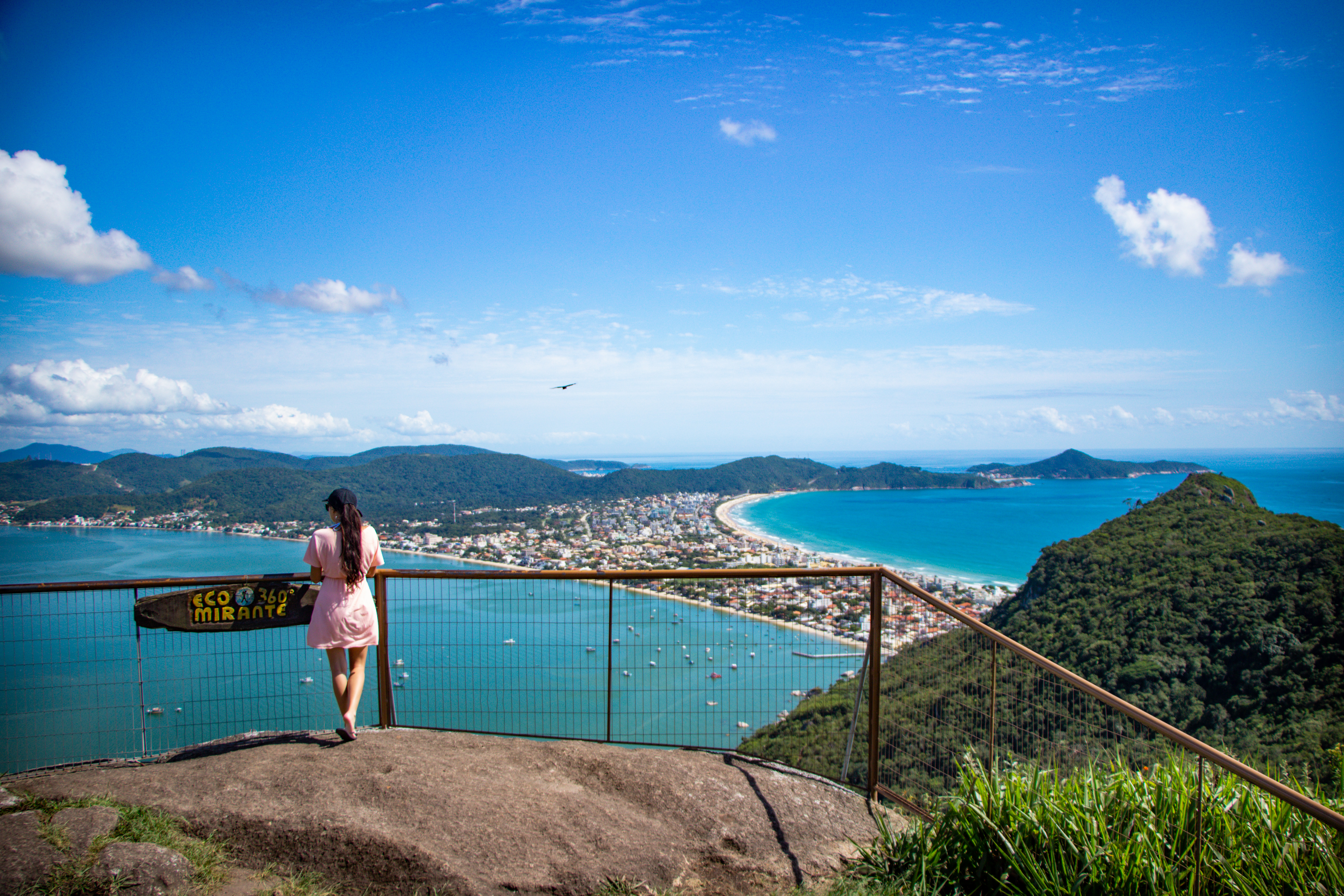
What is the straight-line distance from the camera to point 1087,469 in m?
151

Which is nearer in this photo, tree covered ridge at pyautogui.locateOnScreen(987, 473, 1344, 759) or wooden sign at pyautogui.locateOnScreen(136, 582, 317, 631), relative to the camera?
wooden sign at pyautogui.locateOnScreen(136, 582, 317, 631)

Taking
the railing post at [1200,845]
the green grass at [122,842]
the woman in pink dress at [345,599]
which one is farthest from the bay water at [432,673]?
the railing post at [1200,845]

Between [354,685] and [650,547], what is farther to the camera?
[650,547]

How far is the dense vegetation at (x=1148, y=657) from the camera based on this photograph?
210 inches

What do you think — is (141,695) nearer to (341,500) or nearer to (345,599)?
(345,599)

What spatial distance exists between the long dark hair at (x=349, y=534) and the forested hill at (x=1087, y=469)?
558 ft

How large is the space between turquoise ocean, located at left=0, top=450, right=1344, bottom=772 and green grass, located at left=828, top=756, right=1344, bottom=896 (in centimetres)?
111

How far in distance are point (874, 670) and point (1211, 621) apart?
1071 inches

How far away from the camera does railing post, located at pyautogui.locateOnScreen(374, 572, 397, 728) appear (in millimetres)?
4938

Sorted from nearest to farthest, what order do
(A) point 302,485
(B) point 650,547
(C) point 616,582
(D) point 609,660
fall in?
1. (D) point 609,660
2. (C) point 616,582
3. (B) point 650,547
4. (A) point 302,485

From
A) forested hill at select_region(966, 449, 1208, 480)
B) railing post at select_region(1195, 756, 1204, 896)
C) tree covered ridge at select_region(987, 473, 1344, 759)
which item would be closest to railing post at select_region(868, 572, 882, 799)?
railing post at select_region(1195, 756, 1204, 896)

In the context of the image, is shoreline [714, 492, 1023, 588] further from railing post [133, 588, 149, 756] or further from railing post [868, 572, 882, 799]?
railing post [133, 588, 149, 756]

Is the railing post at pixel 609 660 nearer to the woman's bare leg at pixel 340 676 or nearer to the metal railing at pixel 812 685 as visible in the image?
the metal railing at pixel 812 685

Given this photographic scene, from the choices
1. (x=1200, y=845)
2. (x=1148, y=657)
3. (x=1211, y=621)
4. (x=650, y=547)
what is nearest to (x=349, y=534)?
(x=1200, y=845)
